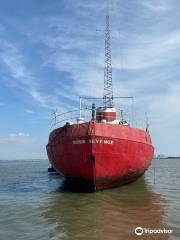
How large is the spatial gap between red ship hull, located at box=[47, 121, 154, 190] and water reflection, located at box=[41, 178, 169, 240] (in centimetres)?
93

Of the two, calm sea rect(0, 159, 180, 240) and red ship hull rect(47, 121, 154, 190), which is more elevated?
→ red ship hull rect(47, 121, 154, 190)

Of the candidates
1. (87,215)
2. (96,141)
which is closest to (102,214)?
(87,215)

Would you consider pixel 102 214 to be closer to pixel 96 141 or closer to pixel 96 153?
pixel 96 153

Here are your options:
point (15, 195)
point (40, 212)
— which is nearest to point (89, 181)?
point (15, 195)

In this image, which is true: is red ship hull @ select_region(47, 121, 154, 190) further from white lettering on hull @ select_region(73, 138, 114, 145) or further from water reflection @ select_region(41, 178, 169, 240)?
water reflection @ select_region(41, 178, 169, 240)

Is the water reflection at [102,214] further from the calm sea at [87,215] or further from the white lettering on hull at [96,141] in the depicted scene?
the white lettering on hull at [96,141]

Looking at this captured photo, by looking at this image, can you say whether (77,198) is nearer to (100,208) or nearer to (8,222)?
(100,208)

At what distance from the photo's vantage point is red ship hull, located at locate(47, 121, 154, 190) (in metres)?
20.0

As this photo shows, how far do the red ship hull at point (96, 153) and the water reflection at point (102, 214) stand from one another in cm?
93

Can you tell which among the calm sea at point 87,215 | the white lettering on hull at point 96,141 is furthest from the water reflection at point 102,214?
the white lettering on hull at point 96,141

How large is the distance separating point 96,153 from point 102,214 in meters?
5.44

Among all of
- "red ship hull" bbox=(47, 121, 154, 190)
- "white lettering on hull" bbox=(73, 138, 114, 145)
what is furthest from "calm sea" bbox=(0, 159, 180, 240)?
"white lettering on hull" bbox=(73, 138, 114, 145)

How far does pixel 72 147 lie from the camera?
20.7 metres

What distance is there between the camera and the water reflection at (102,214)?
38.9ft
